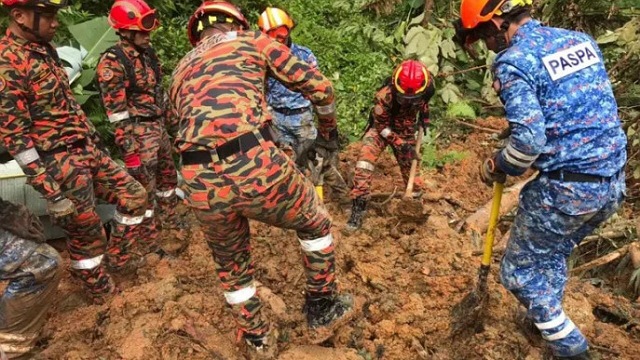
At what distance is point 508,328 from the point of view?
3879 mm

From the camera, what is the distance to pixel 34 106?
151 inches

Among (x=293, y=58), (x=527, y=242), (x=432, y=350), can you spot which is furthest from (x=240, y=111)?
(x=432, y=350)

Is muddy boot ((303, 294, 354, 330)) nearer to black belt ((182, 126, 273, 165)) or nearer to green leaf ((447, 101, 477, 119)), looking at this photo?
black belt ((182, 126, 273, 165))

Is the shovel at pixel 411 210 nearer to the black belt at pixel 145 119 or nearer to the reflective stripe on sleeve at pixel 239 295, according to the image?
the reflective stripe on sleeve at pixel 239 295

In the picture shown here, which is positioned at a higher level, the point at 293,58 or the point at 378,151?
the point at 293,58

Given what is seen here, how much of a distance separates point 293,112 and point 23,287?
3.33 m

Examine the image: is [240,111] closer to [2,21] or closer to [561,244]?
[561,244]

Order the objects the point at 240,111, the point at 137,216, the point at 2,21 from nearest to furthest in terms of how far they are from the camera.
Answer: the point at 240,111 < the point at 137,216 < the point at 2,21

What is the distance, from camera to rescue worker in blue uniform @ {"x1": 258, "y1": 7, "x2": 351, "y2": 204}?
18.4 feet

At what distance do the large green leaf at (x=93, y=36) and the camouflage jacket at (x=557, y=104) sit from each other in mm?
4908

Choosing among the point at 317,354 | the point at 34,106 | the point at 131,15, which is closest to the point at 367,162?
the point at 317,354

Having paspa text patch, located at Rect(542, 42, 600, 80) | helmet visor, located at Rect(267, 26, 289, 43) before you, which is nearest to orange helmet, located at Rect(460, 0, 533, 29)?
paspa text patch, located at Rect(542, 42, 600, 80)

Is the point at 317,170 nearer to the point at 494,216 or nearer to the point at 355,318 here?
the point at 355,318

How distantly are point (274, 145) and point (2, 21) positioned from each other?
15.4 feet
